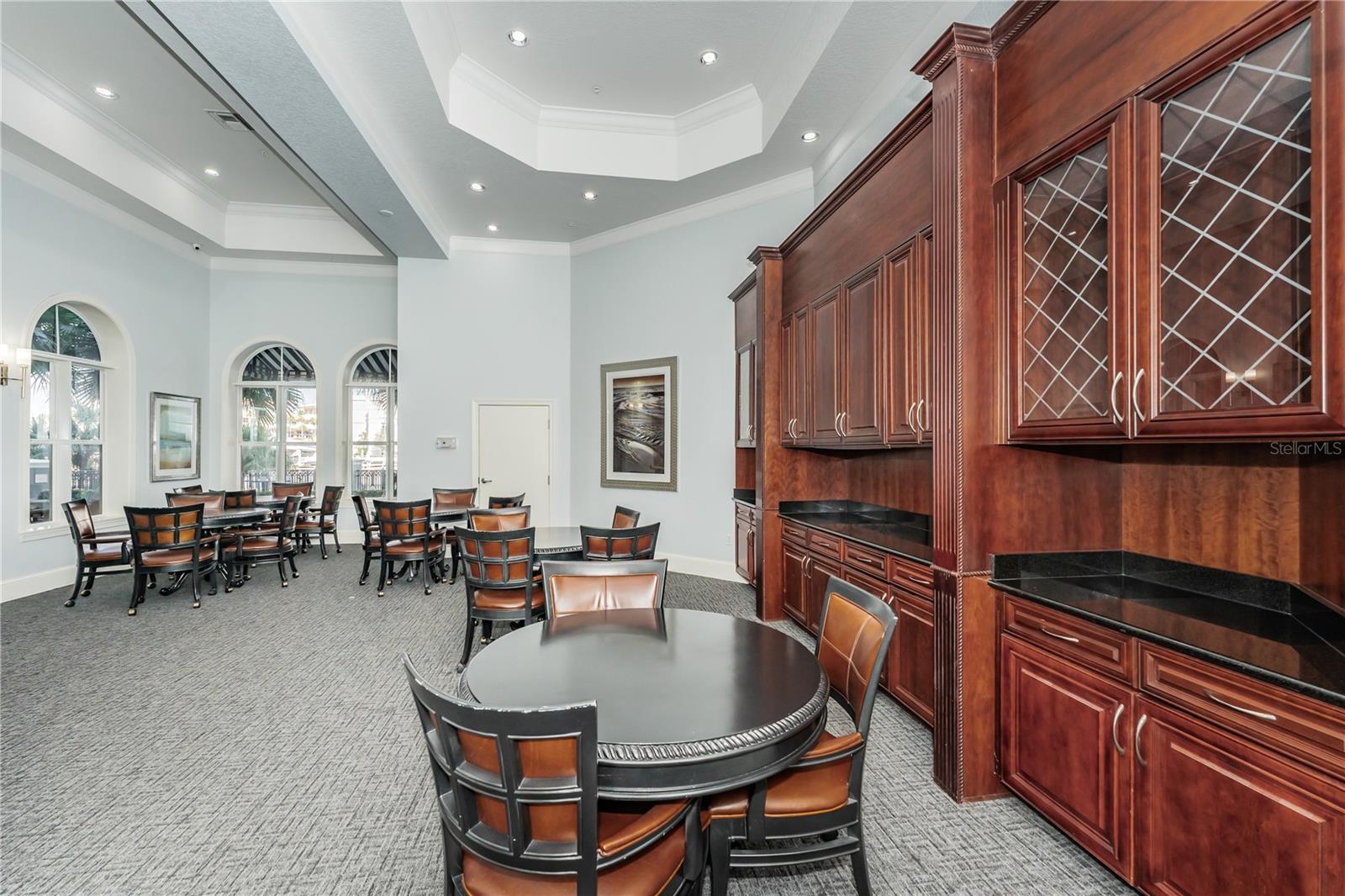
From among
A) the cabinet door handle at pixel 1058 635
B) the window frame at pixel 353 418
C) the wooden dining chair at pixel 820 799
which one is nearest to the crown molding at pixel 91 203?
the window frame at pixel 353 418

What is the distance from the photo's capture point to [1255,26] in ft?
5.12

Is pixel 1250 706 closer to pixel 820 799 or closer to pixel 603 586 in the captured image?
pixel 820 799

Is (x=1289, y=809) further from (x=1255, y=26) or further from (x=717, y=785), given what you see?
(x=1255, y=26)

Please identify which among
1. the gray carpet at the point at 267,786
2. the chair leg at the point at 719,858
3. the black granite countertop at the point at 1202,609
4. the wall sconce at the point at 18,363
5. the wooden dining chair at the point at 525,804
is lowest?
the gray carpet at the point at 267,786

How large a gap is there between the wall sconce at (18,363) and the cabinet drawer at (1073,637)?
802 centimetres

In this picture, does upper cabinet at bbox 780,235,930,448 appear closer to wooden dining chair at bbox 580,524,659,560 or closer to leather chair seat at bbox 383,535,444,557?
wooden dining chair at bbox 580,524,659,560

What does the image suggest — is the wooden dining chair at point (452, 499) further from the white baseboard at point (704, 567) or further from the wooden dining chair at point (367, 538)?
the white baseboard at point (704, 567)

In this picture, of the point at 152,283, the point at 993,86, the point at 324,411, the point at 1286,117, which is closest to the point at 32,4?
the point at 152,283

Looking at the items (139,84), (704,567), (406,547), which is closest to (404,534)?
(406,547)

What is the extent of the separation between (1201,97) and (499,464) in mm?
7284

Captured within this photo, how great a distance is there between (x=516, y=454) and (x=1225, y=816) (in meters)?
7.26

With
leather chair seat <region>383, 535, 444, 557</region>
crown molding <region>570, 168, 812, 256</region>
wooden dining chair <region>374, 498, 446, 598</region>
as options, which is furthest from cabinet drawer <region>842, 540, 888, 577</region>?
leather chair seat <region>383, 535, 444, 557</region>

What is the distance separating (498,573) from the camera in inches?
150

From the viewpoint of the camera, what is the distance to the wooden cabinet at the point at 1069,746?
1.83 m
